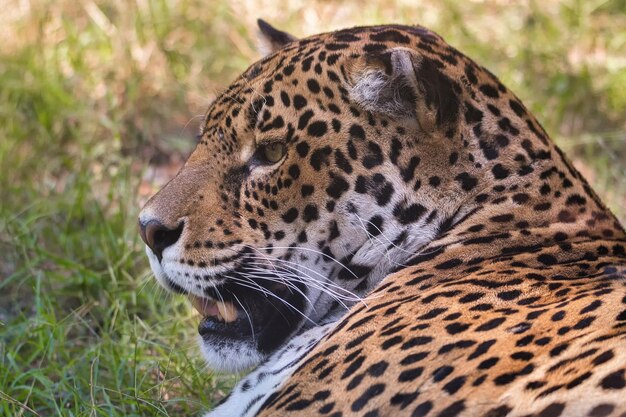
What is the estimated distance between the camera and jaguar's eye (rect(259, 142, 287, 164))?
4.69 m

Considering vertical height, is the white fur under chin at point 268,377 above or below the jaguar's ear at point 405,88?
below

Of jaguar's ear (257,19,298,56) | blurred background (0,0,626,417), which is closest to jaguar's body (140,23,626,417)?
jaguar's ear (257,19,298,56)

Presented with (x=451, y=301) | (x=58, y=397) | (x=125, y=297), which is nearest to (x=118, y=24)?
(x=125, y=297)

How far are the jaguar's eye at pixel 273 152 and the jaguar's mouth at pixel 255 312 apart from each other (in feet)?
1.66

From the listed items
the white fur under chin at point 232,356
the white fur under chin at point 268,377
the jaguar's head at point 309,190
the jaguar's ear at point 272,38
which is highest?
the jaguar's ear at point 272,38

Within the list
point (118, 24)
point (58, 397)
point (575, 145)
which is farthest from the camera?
point (118, 24)

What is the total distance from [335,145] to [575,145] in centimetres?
442

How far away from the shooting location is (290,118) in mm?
4664

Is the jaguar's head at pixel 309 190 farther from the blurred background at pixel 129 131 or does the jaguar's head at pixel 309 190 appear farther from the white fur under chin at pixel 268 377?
the blurred background at pixel 129 131

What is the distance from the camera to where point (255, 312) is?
4887 mm

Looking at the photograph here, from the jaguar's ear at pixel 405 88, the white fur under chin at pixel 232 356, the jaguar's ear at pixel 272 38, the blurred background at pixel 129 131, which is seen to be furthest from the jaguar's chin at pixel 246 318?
the jaguar's ear at pixel 272 38

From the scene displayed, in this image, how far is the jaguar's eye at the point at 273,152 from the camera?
469 cm

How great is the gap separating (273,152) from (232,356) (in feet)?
2.94

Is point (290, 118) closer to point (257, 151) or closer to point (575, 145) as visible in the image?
point (257, 151)
